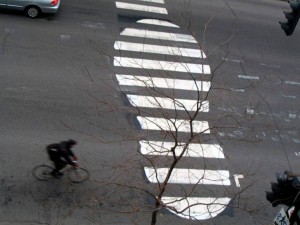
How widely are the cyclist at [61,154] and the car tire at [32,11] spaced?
733 centimetres

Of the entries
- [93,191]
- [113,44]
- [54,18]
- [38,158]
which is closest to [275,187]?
[93,191]

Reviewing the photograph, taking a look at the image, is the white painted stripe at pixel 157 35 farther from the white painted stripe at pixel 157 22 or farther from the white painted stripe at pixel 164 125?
the white painted stripe at pixel 164 125

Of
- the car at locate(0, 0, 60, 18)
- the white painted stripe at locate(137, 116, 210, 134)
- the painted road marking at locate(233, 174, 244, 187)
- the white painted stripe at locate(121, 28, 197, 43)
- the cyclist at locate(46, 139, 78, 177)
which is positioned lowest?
the painted road marking at locate(233, 174, 244, 187)

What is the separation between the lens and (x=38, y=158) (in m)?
13.2

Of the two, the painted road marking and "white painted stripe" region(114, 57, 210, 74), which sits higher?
"white painted stripe" region(114, 57, 210, 74)

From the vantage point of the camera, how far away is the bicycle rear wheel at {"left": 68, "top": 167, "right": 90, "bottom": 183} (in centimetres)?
1291

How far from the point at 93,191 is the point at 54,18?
817 centimetres

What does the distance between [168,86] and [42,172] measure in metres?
5.57

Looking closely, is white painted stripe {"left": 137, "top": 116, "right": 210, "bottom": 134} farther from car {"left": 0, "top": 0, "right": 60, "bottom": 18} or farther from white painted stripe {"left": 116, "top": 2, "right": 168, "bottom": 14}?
white painted stripe {"left": 116, "top": 2, "right": 168, "bottom": 14}

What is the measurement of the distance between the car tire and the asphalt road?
0.83 ft

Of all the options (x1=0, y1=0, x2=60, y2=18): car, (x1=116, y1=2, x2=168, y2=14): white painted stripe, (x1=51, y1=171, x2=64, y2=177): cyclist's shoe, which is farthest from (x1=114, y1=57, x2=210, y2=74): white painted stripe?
(x1=51, y1=171, x2=64, y2=177): cyclist's shoe

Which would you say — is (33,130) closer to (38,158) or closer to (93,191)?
(38,158)

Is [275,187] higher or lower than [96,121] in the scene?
higher

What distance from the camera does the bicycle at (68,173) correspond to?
12.8 meters
